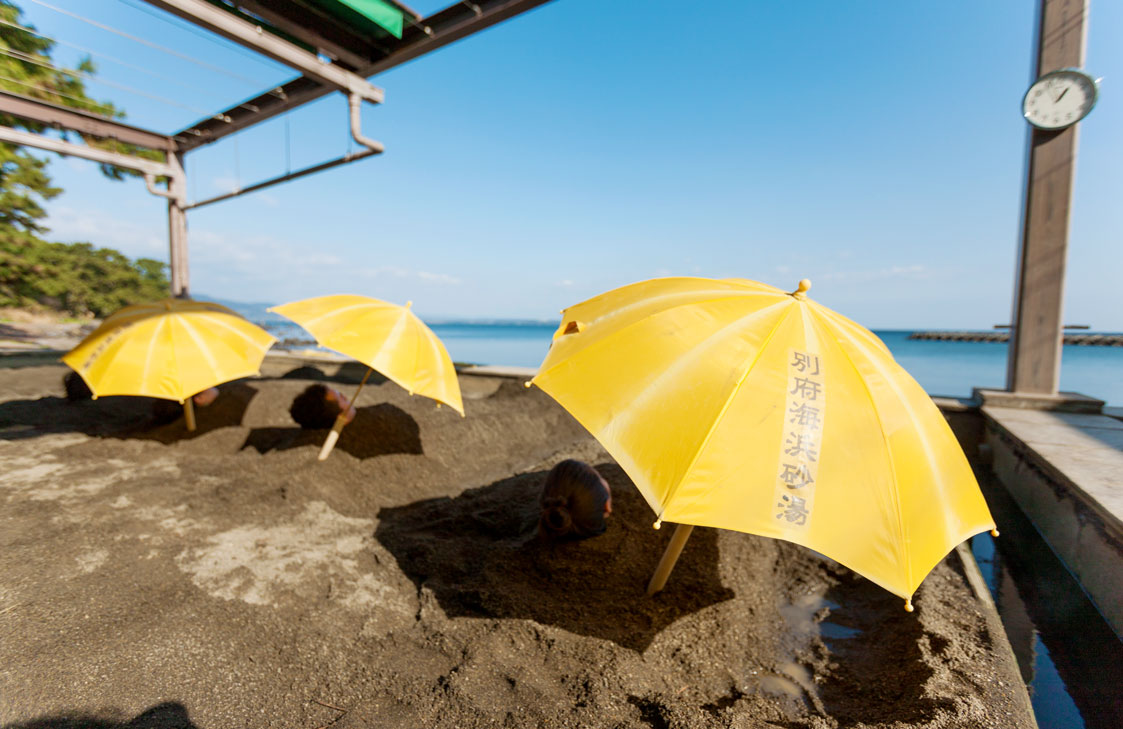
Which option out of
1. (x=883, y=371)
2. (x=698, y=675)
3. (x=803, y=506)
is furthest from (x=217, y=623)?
(x=883, y=371)

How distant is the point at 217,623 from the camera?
254 cm

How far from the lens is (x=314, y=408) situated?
5402 millimetres

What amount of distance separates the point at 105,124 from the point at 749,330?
10.5m

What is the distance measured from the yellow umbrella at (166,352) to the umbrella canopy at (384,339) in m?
0.84

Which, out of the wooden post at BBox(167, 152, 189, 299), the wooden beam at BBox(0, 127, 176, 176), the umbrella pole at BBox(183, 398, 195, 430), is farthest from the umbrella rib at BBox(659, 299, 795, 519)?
the wooden post at BBox(167, 152, 189, 299)

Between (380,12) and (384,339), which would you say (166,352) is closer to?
(384,339)

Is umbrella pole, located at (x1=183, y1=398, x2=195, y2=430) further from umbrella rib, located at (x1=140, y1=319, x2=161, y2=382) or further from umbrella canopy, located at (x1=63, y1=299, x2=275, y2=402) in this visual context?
umbrella rib, located at (x1=140, y1=319, x2=161, y2=382)

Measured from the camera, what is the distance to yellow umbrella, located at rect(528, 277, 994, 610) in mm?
1627

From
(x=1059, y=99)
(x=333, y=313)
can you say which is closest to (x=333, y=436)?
(x=333, y=313)

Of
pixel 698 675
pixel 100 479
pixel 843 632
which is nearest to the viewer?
pixel 698 675

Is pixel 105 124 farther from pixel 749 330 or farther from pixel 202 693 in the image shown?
pixel 749 330

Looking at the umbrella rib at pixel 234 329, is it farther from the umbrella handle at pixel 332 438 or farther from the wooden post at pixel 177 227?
the wooden post at pixel 177 227

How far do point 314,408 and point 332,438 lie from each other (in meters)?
0.70

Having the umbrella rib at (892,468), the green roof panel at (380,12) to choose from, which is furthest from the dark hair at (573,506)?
the green roof panel at (380,12)
